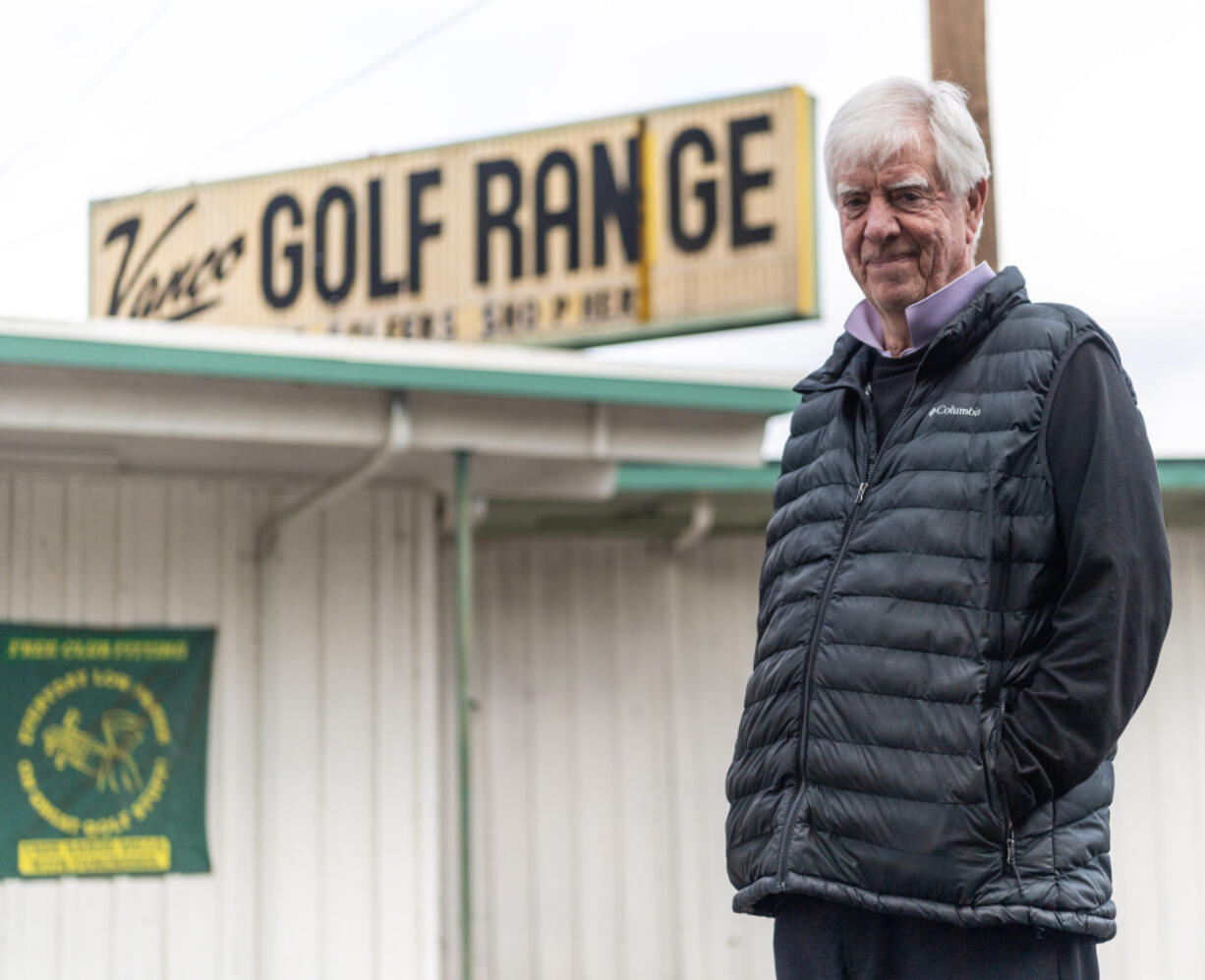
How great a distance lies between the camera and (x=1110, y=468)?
2.14 meters

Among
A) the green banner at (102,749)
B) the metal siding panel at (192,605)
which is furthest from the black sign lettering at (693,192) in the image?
the green banner at (102,749)

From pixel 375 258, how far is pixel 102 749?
7.19 metres

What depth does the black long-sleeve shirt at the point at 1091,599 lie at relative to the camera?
2.10m

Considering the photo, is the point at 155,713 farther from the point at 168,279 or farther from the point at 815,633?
the point at 168,279

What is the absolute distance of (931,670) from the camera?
2.17 m

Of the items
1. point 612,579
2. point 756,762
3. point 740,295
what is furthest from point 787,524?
point 740,295

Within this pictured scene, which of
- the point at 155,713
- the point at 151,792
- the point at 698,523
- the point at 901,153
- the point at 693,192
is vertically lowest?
the point at 151,792

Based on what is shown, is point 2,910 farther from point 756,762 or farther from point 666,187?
point 666,187

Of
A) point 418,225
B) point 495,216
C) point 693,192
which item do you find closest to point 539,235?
point 495,216

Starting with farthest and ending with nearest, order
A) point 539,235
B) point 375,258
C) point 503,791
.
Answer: point 375,258 < point 539,235 < point 503,791

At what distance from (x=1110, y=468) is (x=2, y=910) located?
20.2 feet

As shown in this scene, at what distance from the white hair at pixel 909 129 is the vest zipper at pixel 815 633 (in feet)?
0.92

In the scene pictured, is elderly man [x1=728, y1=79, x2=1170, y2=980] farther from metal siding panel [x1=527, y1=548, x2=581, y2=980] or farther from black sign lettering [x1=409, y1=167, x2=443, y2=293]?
black sign lettering [x1=409, y1=167, x2=443, y2=293]

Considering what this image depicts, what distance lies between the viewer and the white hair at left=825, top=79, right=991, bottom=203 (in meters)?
2.34
